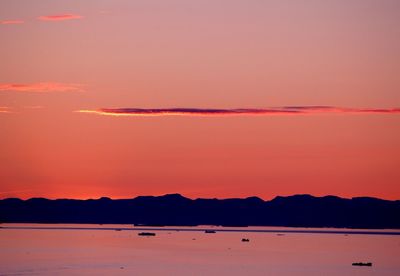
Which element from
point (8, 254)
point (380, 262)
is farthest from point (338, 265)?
point (8, 254)

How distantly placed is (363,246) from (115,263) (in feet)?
239

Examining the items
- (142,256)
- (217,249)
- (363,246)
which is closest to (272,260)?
(142,256)

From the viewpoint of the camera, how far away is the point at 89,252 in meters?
168

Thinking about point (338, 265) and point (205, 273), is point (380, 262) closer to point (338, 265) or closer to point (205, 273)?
point (338, 265)

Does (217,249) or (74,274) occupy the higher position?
(217,249)

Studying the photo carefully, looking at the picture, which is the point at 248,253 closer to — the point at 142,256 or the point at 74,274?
the point at 142,256

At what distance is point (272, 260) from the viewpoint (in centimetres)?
14938

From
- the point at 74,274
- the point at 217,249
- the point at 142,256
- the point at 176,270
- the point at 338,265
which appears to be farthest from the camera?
the point at 217,249

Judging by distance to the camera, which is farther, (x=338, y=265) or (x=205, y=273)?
(x=338, y=265)

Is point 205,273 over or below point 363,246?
below

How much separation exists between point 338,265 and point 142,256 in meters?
34.5

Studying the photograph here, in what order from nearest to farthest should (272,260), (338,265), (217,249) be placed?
1. (338,265)
2. (272,260)
3. (217,249)

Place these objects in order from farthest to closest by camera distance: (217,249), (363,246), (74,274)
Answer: (363,246)
(217,249)
(74,274)

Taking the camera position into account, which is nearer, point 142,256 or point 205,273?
point 205,273
